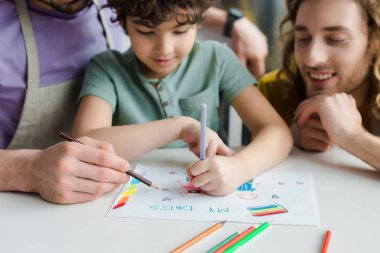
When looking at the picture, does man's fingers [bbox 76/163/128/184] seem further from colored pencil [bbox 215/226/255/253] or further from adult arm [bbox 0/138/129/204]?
colored pencil [bbox 215/226/255/253]

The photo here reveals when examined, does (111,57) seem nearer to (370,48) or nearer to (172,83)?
(172,83)

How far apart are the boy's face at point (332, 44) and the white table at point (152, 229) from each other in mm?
349

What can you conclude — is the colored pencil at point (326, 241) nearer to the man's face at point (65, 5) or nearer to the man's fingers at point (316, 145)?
the man's fingers at point (316, 145)

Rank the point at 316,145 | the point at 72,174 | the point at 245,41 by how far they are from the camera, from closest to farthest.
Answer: the point at 72,174 → the point at 316,145 → the point at 245,41

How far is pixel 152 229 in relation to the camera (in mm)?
660

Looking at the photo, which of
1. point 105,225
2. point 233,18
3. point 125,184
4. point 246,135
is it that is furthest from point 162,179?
point 233,18

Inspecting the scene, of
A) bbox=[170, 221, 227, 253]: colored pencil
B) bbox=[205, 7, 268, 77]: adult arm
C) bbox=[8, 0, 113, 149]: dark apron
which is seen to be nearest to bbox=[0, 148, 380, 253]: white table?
bbox=[170, 221, 227, 253]: colored pencil

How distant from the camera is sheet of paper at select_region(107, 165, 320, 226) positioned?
2.27 feet

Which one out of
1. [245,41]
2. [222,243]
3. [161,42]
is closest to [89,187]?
[222,243]

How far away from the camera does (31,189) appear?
777 mm

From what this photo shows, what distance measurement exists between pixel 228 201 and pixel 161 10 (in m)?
0.43

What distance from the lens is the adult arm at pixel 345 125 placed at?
889 millimetres

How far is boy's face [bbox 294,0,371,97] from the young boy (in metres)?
0.15

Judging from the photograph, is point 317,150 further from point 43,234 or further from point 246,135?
Result: point 43,234
